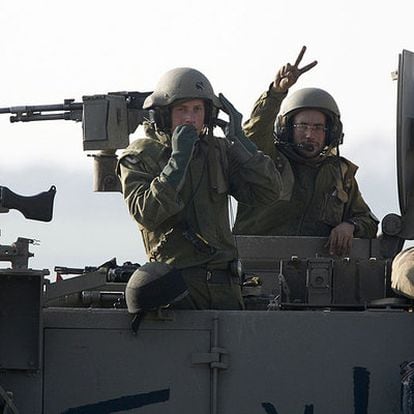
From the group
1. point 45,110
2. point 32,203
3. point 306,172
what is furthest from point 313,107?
point 32,203

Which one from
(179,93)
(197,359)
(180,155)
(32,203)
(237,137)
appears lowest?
(197,359)

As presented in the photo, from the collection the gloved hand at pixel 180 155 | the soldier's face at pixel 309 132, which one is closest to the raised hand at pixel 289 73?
the soldier's face at pixel 309 132

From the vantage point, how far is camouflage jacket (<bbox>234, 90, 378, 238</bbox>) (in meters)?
10.6

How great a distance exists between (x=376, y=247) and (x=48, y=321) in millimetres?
3145

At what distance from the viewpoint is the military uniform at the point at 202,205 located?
8.27 metres

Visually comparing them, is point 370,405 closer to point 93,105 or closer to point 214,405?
point 214,405

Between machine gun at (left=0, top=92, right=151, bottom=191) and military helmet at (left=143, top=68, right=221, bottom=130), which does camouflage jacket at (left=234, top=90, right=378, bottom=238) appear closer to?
machine gun at (left=0, top=92, right=151, bottom=191)

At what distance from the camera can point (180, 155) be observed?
8.06 m

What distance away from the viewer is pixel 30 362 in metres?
7.82

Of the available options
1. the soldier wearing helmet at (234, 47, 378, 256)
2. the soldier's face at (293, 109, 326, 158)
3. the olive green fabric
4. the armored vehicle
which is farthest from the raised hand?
the armored vehicle

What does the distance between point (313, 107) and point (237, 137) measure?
244 centimetres

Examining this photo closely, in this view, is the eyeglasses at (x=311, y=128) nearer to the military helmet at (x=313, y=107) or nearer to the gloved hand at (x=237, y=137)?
the military helmet at (x=313, y=107)

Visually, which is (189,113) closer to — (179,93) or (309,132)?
(179,93)

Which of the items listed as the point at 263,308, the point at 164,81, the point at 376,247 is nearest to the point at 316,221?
the point at 376,247
